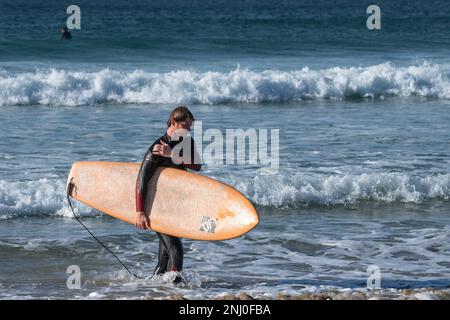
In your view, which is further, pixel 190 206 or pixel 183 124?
pixel 190 206

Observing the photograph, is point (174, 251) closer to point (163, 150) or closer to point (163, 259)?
point (163, 259)

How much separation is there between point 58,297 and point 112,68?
18540mm

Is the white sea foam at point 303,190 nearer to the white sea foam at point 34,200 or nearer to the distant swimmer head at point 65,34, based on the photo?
the white sea foam at point 34,200

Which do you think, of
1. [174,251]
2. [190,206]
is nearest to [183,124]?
[190,206]

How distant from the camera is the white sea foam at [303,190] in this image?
36.3 feet

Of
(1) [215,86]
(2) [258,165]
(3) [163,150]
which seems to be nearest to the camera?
(3) [163,150]

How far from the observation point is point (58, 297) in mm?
7590

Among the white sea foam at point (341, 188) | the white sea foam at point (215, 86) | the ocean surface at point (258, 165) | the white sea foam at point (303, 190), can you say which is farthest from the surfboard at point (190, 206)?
the white sea foam at point (215, 86)

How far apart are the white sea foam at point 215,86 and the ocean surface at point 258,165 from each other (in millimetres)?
49

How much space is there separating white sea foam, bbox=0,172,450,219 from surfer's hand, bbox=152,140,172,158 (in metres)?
3.56

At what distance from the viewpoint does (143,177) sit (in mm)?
7590

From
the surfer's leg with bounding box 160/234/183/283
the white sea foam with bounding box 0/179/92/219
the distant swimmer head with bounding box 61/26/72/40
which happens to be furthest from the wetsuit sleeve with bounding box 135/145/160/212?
the distant swimmer head with bounding box 61/26/72/40

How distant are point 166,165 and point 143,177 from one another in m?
0.22

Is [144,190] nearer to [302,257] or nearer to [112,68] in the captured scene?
[302,257]
